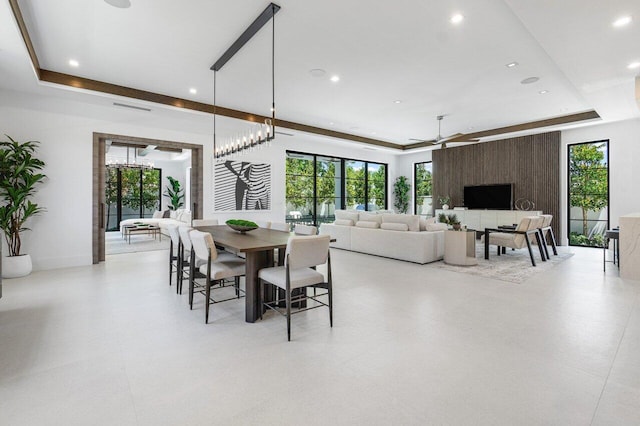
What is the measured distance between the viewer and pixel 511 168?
28.4 ft

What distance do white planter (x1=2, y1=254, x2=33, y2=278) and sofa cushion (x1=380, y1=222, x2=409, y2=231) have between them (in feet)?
19.6

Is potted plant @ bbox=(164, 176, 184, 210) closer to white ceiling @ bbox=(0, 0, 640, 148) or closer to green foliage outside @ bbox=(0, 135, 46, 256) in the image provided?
white ceiling @ bbox=(0, 0, 640, 148)

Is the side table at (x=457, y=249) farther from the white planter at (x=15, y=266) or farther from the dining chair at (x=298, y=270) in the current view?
the white planter at (x=15, y=266)

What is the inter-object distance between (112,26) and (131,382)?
3.62 meters

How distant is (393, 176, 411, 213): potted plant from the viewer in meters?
11.4

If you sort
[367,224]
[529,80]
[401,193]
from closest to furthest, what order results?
1. [529,80]
2. [367,224]
3. [401,193]

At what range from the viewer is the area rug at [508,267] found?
15.7 ft

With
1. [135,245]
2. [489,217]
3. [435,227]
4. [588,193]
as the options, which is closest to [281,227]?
[435,227]

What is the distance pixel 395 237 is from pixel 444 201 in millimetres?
4828

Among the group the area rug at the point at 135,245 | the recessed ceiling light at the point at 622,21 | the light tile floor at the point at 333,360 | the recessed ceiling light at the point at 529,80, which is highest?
the recessed ceiling light at the point at 529,80

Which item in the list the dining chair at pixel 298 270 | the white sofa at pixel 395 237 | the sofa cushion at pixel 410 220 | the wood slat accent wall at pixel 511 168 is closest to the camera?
the dining chair at pixel 298 270

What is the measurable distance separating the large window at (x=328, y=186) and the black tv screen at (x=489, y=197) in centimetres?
305

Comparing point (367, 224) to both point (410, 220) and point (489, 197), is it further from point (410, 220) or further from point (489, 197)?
point (489, 197)

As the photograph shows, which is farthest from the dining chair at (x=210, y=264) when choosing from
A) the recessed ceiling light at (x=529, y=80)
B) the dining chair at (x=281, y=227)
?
the recessed ceiling light at (x=529, y=80)
